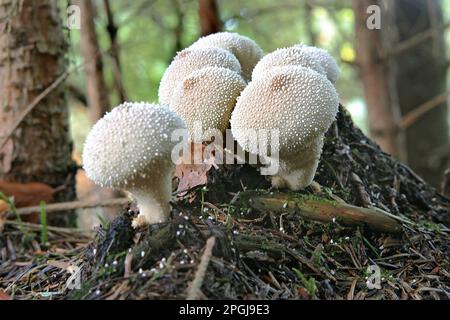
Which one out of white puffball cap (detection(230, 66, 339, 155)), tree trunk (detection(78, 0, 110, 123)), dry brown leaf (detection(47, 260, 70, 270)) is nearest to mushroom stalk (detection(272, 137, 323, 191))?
white puffball cap (detection(230, 66, 339, 155))

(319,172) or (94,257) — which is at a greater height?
(319,172)

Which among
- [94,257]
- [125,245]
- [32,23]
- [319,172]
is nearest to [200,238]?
A: [125,245]

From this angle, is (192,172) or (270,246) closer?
(270,246)

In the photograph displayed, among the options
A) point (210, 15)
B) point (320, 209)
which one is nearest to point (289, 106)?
point (320, 209)

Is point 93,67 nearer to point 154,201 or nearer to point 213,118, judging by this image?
point 213,118

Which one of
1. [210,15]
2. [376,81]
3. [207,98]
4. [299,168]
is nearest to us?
[207,98]
